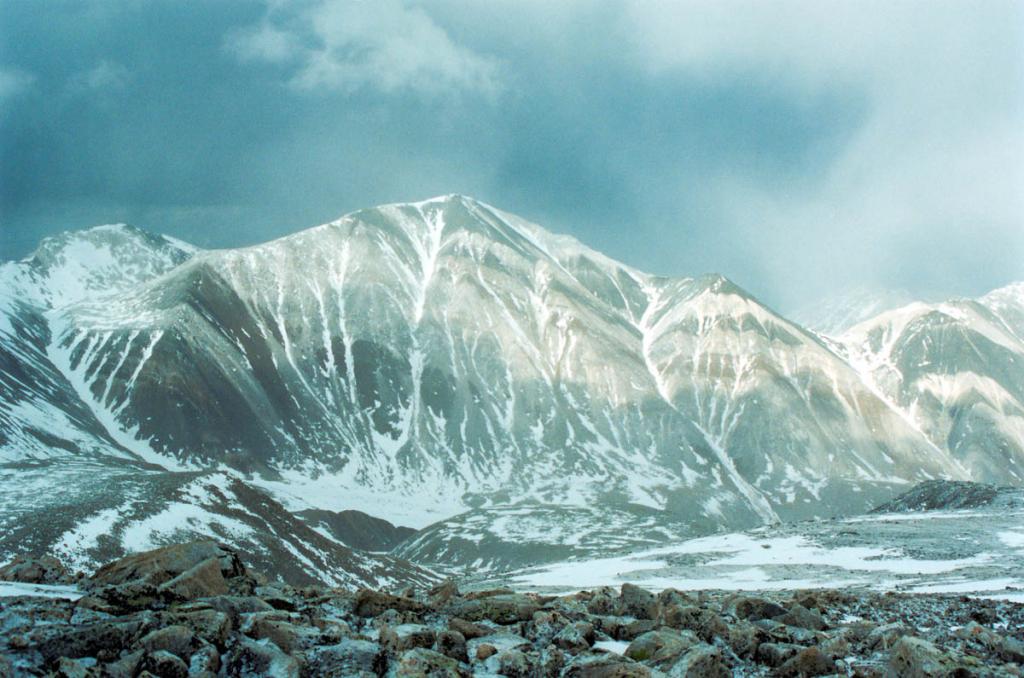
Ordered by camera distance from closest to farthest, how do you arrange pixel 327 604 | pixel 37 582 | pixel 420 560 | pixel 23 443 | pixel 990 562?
pixel 327 604 < pixel 37 582 < pixel 990 562 < pixel 23 443 < pixel 420 560

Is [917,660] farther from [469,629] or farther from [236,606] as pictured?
[236,606]

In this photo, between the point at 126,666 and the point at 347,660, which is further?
the point at 347,660

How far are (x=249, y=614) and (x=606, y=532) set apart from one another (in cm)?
17610

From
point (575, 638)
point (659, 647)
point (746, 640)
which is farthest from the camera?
point (746, 640)

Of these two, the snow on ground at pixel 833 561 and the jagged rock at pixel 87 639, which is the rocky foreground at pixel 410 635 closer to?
the jagged rock at pixel 87 639

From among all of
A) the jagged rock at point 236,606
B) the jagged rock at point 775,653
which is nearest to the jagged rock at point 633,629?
the jagged rock at point 775,653

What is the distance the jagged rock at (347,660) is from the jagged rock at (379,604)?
5.21 m

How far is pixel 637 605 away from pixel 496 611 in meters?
4.94

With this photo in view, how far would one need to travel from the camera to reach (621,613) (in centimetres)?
2366

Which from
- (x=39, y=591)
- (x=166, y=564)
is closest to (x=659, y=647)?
(x=166, y=564)

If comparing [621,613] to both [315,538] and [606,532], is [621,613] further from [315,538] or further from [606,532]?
[606,532]

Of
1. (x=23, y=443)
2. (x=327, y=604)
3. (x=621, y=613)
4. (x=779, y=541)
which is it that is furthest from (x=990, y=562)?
(x=23, y=443)

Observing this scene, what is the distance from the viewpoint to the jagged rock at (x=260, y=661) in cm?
1405

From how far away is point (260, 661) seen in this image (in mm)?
14320
